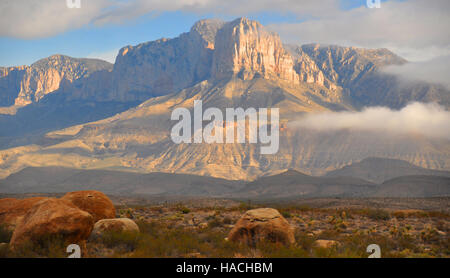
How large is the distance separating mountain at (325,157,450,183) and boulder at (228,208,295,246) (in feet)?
536

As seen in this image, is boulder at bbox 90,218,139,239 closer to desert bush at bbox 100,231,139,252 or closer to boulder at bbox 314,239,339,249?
desert bush at bbox 100,231,139,252

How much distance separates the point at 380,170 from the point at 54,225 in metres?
180

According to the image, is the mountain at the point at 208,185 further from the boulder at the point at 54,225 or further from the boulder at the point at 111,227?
the boulder at the point at 54,225

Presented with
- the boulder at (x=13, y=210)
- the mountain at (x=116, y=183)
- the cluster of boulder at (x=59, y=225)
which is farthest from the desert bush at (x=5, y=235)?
the mountain at (x=116, y=183)

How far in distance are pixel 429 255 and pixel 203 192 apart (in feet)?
476

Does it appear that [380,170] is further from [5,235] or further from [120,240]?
[5,235]

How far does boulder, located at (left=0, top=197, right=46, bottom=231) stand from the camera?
2205 centimetres

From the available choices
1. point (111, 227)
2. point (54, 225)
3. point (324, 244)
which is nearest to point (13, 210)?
point (111, 227)

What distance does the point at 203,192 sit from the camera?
16238cm

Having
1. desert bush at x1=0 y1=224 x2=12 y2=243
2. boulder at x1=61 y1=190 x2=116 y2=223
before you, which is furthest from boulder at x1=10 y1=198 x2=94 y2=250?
boulder at x1=61 y1=190 x2=116 y2=223

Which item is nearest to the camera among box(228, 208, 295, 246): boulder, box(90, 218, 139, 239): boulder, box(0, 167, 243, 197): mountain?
box(90, 218, 139, 239): boulder
